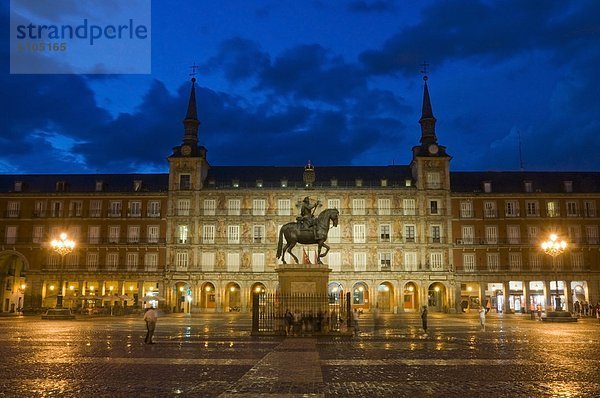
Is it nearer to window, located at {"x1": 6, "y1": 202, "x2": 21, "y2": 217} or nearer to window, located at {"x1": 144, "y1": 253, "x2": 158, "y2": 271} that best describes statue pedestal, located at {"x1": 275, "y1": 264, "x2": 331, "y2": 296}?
window, located at {"x1": 144, "y1": 253, "x2": 158, "y2": 271}

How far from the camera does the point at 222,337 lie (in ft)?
75.8

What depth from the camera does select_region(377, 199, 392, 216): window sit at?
6228cm

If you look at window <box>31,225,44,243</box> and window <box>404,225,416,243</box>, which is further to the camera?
window <box>31,225,44,243</box>

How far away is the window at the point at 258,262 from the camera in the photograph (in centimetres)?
6169

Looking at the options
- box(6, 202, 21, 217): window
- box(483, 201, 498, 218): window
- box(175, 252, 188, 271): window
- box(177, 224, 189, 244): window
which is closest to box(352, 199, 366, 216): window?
box(483, 201, 498, 218): window

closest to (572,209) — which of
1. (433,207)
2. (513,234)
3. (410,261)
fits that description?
(513,234)

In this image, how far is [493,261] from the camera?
61.8 metres

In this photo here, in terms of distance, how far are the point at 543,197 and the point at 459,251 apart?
11544 mm

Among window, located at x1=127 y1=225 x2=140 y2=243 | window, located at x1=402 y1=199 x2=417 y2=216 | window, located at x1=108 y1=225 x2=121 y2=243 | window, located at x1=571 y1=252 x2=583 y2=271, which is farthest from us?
window, located at x1=108 y1=225 x2=121 y2=243

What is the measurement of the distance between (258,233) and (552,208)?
111 ft

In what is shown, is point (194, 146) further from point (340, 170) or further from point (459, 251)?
point (459, 251)

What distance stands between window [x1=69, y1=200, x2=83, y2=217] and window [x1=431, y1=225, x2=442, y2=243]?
41038mm

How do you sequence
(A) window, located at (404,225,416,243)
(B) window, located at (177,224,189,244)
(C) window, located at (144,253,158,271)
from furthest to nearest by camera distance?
1. (C) window, located at (144,253,158,271)
2. (B) window, located at (177,224,189,244)
3. (A) window, located at (404,225,416,243)

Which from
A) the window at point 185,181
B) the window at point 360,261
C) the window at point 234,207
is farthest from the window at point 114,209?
the window at point 360,261
